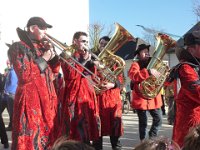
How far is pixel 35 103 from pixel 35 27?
746 millimetres

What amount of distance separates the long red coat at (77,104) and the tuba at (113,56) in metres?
0.41

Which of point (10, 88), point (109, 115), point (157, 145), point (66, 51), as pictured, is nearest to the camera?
point (157, 145)

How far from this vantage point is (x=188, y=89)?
3965 millimetres

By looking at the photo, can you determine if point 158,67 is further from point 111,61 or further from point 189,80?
point 189,80

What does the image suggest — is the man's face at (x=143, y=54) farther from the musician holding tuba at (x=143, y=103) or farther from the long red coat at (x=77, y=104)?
the long red coat at (x=77, y=104)

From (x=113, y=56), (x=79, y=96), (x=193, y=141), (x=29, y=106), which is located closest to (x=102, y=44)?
(x=113, y=56)

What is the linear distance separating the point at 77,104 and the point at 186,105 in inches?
66.6

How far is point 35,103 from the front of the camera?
3887mm

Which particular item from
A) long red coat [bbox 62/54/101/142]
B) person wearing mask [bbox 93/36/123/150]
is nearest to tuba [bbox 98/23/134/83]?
person wearing mask [bbox 93/36/123/150]

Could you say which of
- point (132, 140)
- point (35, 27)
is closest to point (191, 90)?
A: point (35, 27)

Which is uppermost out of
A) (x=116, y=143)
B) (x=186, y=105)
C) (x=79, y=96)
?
(x=186, y=105)

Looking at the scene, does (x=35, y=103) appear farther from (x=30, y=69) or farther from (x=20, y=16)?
(x=20, y=16)

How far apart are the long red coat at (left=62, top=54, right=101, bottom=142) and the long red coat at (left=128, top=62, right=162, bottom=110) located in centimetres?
96

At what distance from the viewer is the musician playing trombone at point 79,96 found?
5176 millimetres
